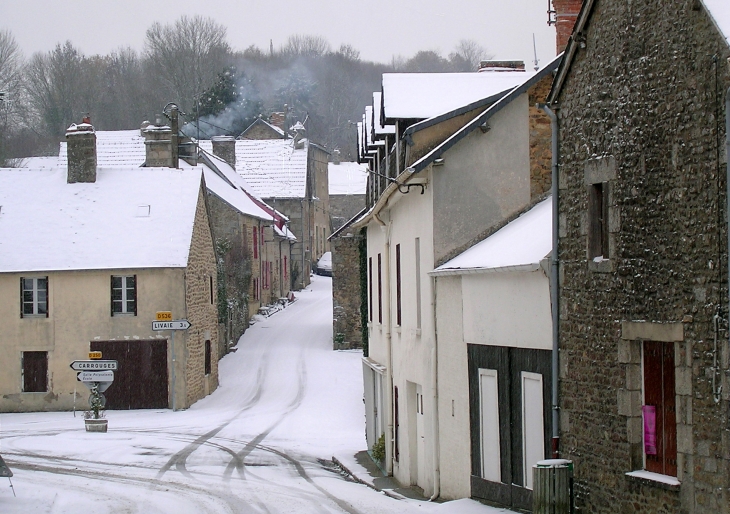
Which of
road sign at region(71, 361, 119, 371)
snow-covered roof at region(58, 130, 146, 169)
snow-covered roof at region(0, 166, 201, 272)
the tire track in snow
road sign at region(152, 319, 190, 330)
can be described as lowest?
the tire track in snow

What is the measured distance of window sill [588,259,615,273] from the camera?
1018 cm

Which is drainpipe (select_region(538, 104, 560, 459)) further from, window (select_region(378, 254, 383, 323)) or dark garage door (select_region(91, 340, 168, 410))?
dark garage door (select_region(91, 340, 168, 410))

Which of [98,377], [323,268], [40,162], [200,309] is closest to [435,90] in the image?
[98,377]

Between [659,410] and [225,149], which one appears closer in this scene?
[659,410]

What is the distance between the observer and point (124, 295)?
33.0 metres

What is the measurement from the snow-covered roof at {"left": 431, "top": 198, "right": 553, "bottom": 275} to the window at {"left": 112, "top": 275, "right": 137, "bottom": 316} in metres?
19.1

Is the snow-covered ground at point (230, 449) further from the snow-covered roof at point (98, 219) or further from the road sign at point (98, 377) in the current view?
the snow-covered roof at point (98, 219)

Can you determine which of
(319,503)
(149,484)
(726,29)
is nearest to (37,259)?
(149,484)

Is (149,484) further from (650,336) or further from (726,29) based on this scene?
(726,29)

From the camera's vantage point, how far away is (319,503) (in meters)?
15.5

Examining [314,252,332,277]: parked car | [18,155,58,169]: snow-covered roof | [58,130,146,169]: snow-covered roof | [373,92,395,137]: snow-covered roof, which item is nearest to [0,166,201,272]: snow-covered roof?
[373,92,395,137]: snow-covered roof

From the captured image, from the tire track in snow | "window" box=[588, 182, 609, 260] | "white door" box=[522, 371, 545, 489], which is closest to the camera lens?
"window" box=[588, 182, 609, 260]

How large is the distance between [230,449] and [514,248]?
1252 cm

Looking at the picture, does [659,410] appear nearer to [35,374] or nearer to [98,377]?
[98,377]
